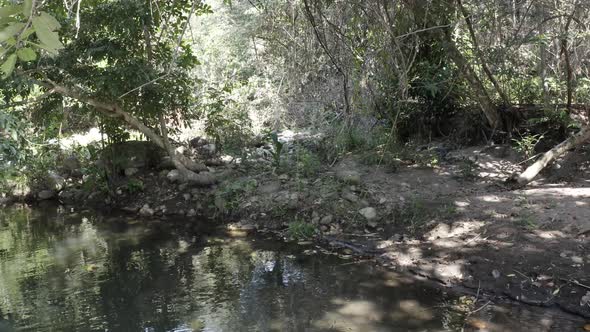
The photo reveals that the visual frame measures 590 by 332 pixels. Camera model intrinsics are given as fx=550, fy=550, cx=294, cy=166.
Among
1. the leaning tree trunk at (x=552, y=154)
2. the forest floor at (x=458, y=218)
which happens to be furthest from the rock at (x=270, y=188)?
the leaning tree trunk at (x=552, y=154)

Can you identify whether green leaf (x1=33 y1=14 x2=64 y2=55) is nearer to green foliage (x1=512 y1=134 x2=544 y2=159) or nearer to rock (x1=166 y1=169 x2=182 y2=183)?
green foliage (x1=512 y1=134 x2=544 y2=159)

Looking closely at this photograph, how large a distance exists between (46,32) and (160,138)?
691 centimetres

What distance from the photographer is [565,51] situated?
6.10m

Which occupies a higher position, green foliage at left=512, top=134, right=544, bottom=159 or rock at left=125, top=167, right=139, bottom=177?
rock at left=125, top=167, right=139, bottom=177

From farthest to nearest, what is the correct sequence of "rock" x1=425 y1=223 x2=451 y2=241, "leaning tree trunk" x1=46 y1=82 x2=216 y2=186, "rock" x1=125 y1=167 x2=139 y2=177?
"rock" x1=125 y1=167 x2=139 y2=177, "leaning tree trunk" x1=46 y1=82 x2=216 y2=186, "rock" x1=425 y1=223 x2=451 y2=241

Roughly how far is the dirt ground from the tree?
292cm

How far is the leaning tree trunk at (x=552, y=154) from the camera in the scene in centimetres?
623

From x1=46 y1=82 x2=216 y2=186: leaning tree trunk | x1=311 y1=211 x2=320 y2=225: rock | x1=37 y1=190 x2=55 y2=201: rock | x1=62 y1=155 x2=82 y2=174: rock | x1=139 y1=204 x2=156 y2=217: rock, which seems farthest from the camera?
x1=62 y1=155 x2=82 y2=174: rock

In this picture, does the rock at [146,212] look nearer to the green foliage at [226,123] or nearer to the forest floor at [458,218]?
the forest floor at [458,218]

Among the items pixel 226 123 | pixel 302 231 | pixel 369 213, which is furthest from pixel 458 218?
pixel 226 123

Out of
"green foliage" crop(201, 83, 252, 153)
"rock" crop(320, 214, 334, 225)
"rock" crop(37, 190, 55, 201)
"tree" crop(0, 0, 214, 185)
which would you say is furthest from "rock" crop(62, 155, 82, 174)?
"rock" crop(320, 214, 334, 225)

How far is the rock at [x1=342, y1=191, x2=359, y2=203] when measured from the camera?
6.73m

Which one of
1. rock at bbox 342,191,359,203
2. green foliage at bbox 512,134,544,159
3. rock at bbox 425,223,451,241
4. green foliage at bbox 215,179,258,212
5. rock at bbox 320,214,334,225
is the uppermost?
green foliage at bbox 512,134,544,159

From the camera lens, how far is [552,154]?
20.5 ft
